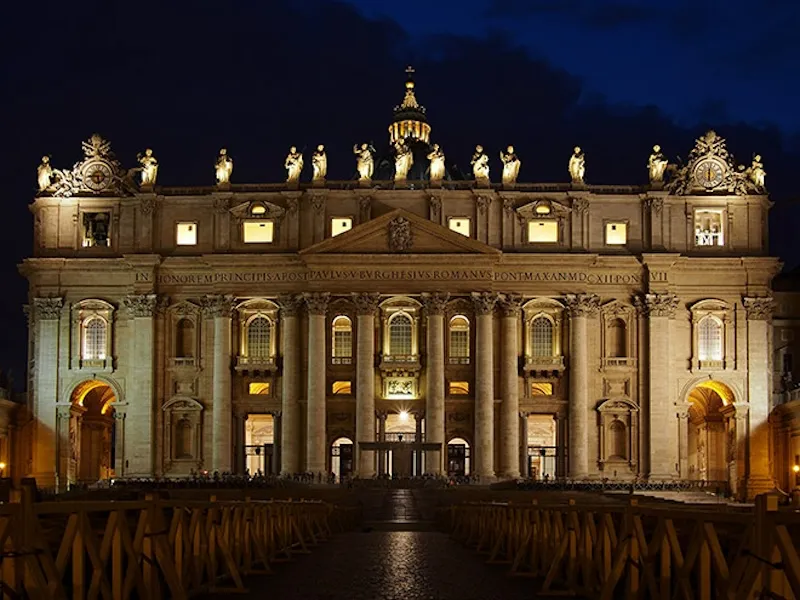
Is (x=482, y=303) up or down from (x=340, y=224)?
down

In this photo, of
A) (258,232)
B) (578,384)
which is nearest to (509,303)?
(578,384)

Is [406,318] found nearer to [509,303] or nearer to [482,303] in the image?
[482,303]

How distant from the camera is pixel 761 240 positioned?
287 ft

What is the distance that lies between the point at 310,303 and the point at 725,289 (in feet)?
85.3

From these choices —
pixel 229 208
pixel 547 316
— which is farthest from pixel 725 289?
pixel 229 208

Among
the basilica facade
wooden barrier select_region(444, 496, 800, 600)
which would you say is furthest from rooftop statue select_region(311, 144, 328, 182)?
wooden barrier select_region(444, 496, 800, 600)

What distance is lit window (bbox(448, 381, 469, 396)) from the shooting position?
86.5 metres

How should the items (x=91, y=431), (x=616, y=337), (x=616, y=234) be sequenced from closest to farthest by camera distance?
(x=616, y=337), (x=616, y=234), (x=91, y=431)

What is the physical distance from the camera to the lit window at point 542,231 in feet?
287

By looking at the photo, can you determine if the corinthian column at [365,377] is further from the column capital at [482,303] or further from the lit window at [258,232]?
the lit window at [258,232]

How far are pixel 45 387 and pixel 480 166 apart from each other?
100 feet

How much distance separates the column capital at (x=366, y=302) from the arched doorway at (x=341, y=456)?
847cm

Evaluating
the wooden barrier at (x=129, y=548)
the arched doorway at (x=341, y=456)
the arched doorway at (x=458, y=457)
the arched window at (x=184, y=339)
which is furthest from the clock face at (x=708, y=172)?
the wooden barrier at (x=129, y=548)

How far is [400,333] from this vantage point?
285ft
